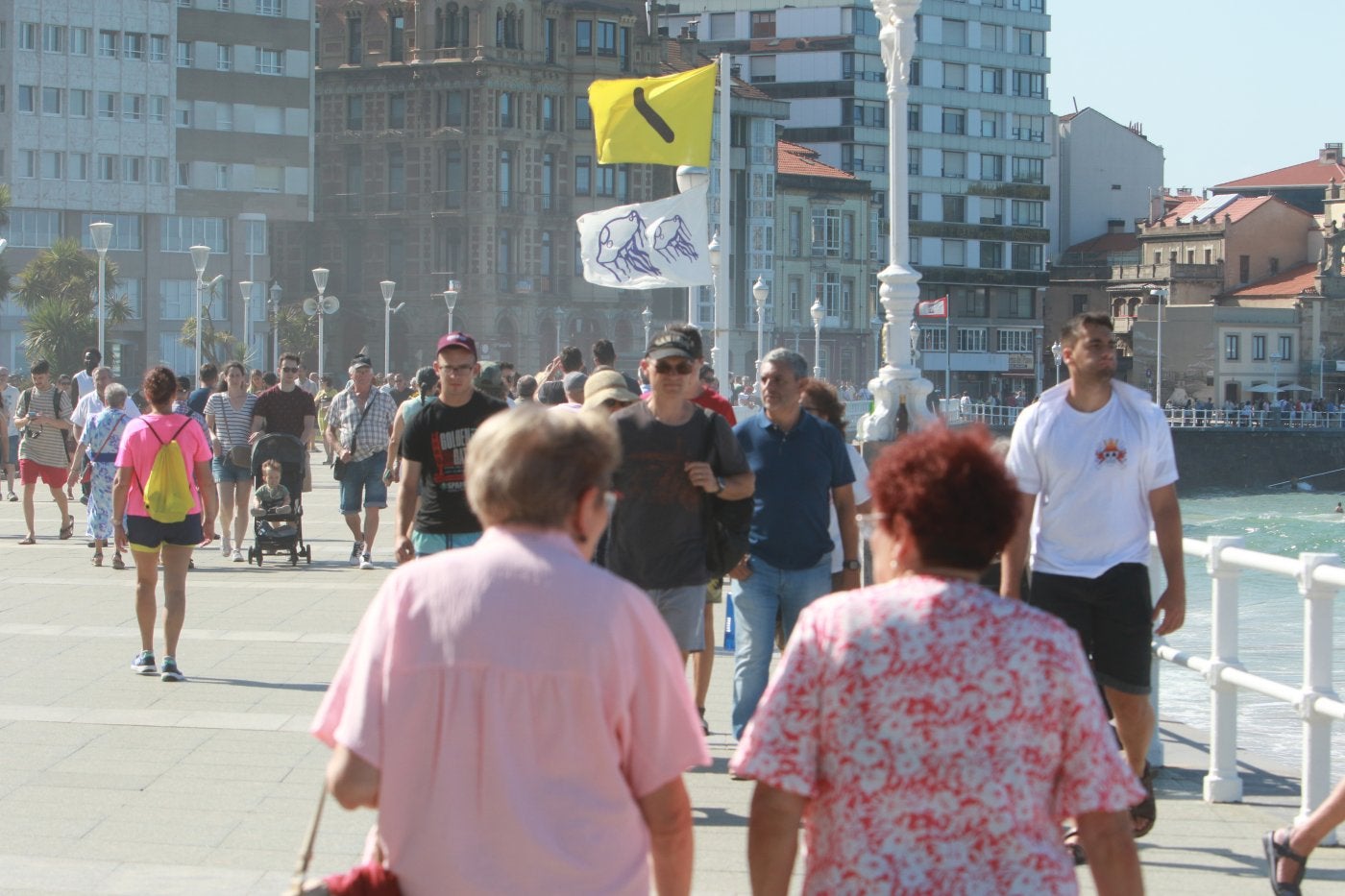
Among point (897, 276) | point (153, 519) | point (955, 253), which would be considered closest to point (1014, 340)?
point (955, 253)

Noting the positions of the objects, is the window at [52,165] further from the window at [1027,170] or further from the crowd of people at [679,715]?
the crowd of people at [679,715]

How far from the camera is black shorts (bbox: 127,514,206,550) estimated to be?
1022 centimetres

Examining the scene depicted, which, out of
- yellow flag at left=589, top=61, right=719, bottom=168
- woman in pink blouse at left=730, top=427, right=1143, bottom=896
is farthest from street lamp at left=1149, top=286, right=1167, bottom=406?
woman in pink blouse at left=730, top=427, right=1143, bottom=896

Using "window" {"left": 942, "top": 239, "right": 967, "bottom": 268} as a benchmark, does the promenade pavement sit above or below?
below

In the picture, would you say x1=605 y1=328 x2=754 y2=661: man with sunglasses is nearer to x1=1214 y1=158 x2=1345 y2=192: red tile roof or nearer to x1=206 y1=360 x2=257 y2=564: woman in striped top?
x1=206 y1=360 x2=257 y2=564: woman in striped top

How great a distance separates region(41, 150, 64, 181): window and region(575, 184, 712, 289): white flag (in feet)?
216

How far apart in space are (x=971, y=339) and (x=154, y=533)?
4051 inches

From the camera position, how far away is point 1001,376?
111812mm

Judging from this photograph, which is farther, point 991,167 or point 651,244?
point 991,167

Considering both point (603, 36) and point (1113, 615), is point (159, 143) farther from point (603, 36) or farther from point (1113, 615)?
point (1113, 615)

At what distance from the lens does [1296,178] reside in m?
125

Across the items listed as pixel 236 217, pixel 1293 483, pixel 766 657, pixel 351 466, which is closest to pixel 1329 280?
pixel 1293 483

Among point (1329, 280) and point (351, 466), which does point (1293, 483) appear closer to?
point (1329, 280)

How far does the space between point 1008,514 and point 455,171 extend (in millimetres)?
81925
